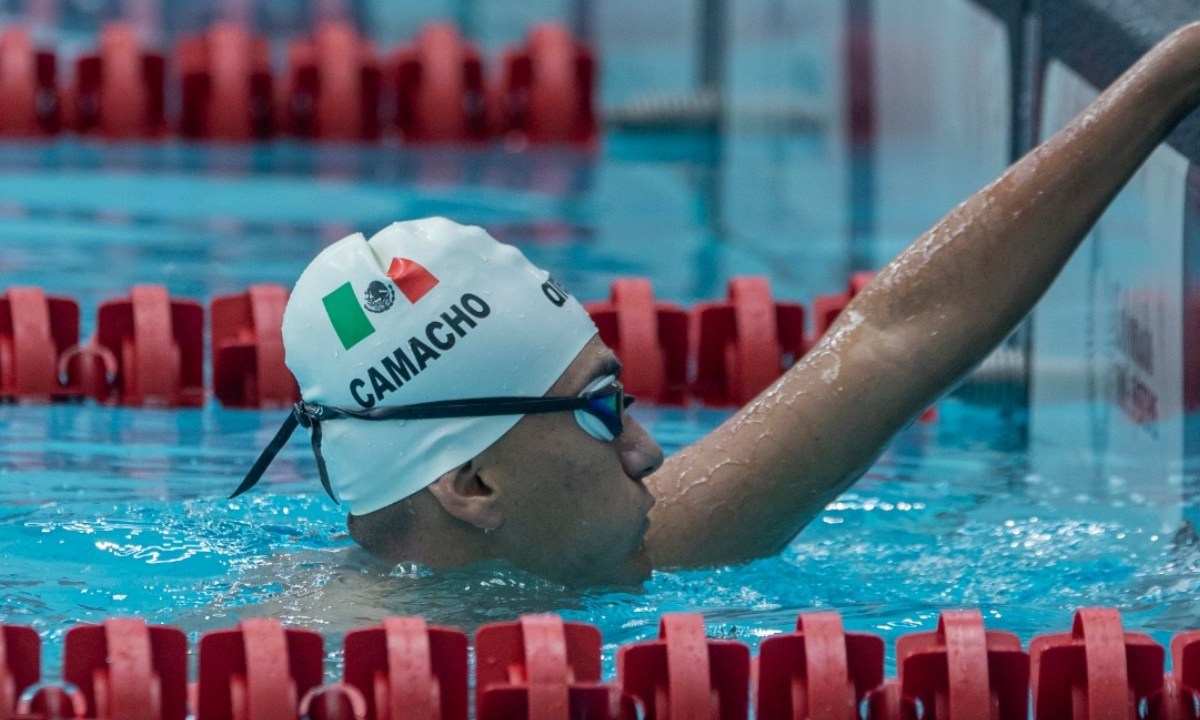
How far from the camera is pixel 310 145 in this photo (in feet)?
25.5

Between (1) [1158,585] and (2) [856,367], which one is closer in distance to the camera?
(2) [856,367]

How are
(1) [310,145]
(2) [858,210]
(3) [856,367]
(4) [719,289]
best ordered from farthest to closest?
(1) [310,145] → (2) [858,210] → (4) [719,289] → (3) [856,367]

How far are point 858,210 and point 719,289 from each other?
2.16 ft

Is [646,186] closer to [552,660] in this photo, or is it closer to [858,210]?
[858,210]

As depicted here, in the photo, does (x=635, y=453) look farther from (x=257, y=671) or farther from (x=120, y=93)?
(x=120, y=93)

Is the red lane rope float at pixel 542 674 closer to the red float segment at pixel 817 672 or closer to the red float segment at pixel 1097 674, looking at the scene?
the red float segment at pixel 817 672

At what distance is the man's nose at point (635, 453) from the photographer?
8.13ft

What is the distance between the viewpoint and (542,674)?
2189 mm

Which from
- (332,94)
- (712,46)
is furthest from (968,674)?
(712,46)

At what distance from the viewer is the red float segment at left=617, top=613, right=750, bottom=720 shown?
7.24 feet

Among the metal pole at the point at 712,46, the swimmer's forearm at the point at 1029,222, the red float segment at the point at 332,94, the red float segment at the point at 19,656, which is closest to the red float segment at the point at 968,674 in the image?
the swimmer's forearm at the point at 1029,222

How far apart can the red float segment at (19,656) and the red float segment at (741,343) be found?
2.23 m

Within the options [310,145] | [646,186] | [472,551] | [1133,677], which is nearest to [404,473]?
[472,551]

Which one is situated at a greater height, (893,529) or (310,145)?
(310,145)
